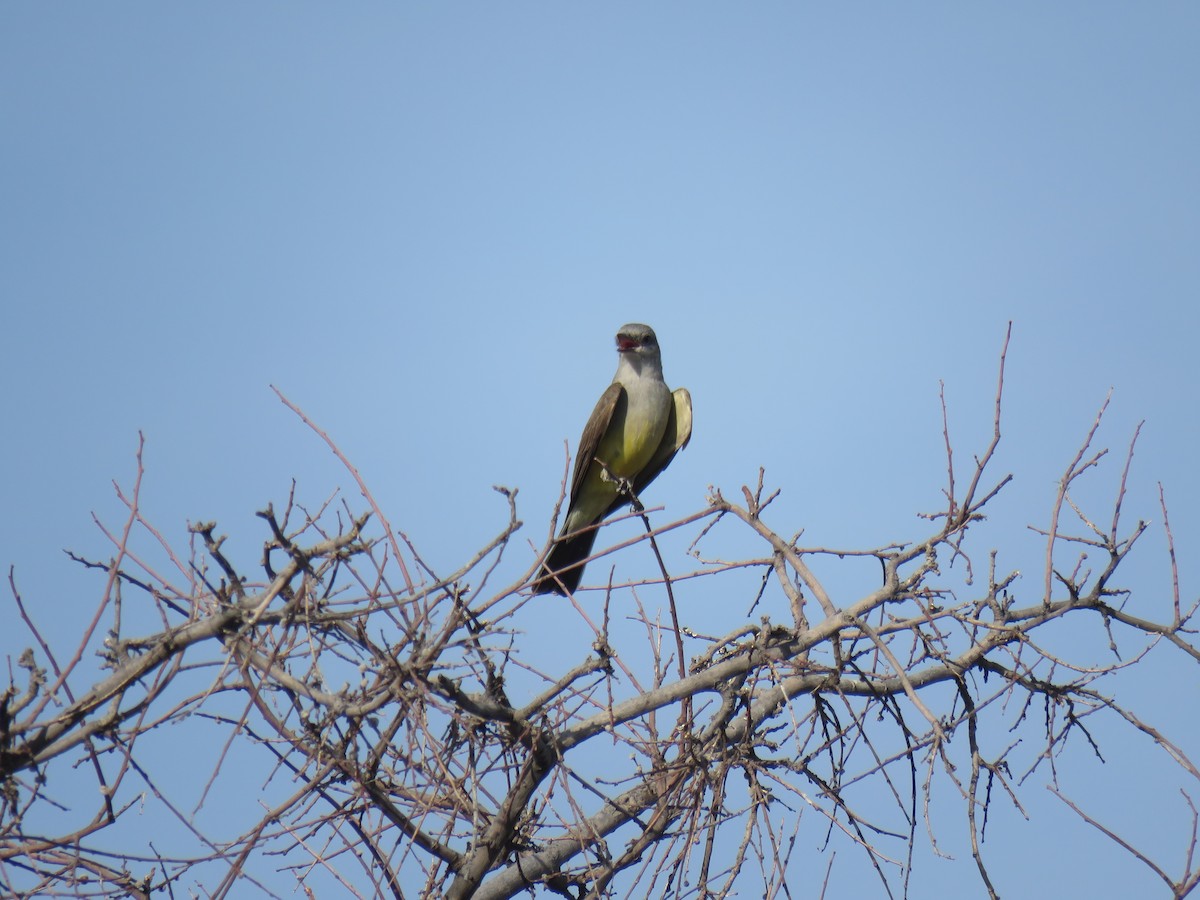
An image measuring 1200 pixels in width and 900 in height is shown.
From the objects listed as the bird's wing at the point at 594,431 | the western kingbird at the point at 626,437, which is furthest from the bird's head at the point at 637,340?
the bird's wing at the point at 594,431

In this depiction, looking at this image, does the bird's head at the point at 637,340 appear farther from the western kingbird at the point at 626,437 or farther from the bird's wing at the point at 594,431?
the bird's wing at the point at 594,431

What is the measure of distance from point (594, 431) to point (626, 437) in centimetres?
23

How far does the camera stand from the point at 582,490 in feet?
27.3

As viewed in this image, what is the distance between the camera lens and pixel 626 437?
8.15m

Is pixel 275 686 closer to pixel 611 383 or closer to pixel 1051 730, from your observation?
pixel 1051 730

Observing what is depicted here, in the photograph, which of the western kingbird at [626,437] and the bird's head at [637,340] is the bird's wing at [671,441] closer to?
the western kingbird at [626,437]

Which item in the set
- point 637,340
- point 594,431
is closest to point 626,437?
point 594,431

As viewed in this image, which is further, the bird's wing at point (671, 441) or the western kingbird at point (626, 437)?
the bird's wing at point (671, 441)

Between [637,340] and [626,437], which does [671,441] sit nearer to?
[626,437]

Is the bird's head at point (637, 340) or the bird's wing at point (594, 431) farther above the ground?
the bird's head at point (637, 340)

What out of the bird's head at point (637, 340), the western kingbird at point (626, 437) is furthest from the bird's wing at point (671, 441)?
the bird's head at point (637, 340)

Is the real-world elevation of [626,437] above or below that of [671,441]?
below

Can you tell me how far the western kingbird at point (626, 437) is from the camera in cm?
811

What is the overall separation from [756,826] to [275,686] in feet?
5.04
